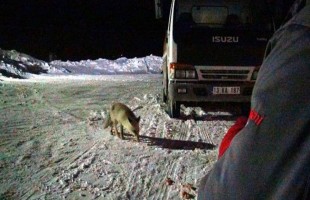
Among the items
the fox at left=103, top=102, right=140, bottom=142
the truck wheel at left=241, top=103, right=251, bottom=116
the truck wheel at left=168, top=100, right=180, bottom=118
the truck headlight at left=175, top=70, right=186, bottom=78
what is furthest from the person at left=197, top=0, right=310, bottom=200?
the truck wheel at left=241, top=103, right=251, bottom=116

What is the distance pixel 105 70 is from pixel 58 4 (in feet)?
28.7

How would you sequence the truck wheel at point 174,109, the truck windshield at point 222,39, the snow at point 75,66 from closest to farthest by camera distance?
the truck windshield at point 222,39, the truck wheel at point 174,109, the snow at point 75,66

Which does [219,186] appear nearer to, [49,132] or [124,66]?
[49,132]

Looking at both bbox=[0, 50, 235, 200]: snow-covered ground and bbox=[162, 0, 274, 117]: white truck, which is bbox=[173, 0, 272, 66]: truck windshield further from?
bbox=[0, 50, 235, 200]: snow-covered ground

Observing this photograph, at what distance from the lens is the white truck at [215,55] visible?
936 centimetres

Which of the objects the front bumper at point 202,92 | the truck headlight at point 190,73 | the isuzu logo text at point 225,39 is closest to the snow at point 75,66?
the front bumper at point 202,92

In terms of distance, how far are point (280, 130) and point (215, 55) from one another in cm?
854

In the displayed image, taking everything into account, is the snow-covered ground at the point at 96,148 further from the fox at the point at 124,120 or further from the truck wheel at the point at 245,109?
the truck wheel at the point at 245,109

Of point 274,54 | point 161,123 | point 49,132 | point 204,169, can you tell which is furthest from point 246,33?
point 274,54

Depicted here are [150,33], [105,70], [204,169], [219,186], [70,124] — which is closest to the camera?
[219,186]

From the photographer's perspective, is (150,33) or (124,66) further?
(150,33)

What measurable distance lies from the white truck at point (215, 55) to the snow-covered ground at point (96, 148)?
0.73 meters

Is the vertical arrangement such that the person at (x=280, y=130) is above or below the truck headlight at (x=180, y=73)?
above

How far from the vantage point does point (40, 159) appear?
7.04 m
